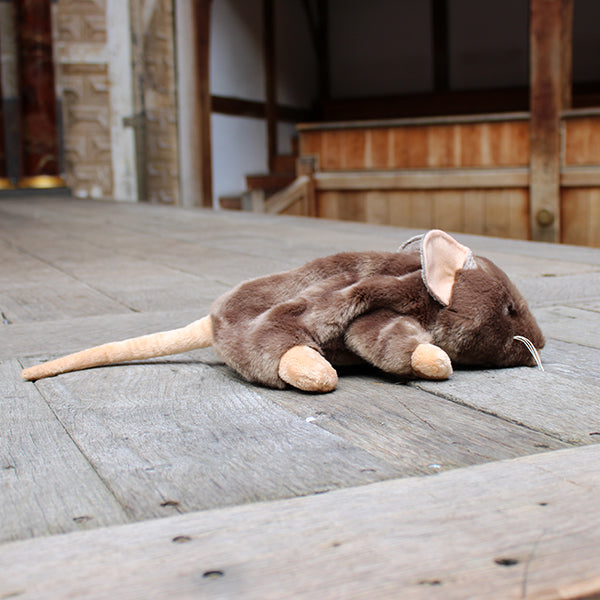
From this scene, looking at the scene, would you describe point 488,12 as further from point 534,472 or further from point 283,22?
point 534,472

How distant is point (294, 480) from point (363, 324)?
1.65 feet

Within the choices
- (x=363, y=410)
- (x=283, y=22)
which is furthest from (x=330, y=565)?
(x=283, y=22)

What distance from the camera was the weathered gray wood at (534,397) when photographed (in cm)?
111

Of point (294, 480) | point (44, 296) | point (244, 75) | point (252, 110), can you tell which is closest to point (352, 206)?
point (252, 110)

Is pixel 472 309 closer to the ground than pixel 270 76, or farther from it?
closer to the ground

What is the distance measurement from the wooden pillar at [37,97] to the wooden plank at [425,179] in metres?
2.65

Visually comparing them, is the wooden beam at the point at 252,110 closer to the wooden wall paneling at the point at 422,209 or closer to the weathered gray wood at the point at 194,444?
the wooden wall paneling at the point at 422,209

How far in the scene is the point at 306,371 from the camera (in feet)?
4.22

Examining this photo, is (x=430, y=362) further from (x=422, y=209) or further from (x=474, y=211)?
(x=422, y=209)

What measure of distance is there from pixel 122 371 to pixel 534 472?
2.70 ft

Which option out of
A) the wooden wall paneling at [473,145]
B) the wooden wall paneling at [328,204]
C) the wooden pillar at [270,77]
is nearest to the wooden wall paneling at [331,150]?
the wooden wall paneling at [328,204]

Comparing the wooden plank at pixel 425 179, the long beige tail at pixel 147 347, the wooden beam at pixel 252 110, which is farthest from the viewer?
the wooden beam at pixel 252 110

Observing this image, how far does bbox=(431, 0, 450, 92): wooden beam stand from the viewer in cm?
914

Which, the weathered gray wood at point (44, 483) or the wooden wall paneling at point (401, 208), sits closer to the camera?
the weathered gray wood at point (44, 483)
